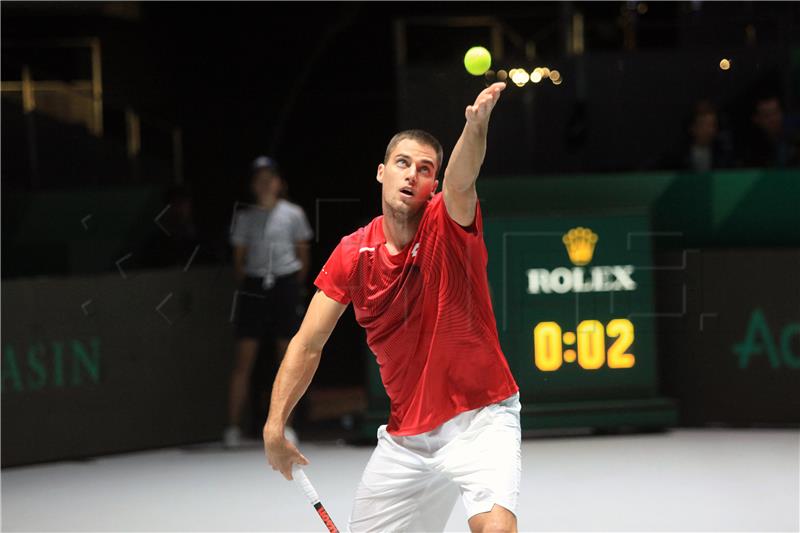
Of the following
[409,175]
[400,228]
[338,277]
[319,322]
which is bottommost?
[319,322]

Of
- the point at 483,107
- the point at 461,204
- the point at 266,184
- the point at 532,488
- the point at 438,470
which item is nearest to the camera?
the point at 483,107

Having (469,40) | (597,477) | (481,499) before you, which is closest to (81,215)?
(469,40)

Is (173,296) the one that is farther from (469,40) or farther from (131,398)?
(469,40)

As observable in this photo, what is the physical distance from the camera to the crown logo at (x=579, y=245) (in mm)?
8289

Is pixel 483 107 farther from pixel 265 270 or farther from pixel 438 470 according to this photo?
pixel 265 270

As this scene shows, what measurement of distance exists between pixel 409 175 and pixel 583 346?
4.31 m

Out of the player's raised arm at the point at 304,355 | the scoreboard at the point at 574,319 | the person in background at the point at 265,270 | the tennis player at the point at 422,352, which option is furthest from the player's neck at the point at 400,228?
the scoreboard at the point at 574,319

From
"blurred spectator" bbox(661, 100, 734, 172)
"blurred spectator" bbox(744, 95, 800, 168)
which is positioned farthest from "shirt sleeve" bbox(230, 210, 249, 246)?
"blurred spectator" bbox(744, 95, 800, 168)

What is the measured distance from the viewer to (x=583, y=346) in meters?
8.23

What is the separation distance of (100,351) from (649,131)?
154 inches

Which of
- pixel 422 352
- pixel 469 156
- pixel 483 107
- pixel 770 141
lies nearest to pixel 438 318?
pixel 422 352

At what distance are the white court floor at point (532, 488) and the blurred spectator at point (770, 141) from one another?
177 cm

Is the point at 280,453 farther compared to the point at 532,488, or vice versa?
the point at 532,488

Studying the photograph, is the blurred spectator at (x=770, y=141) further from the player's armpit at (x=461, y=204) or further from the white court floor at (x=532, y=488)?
the player's armpit at (x=461, y=204)
